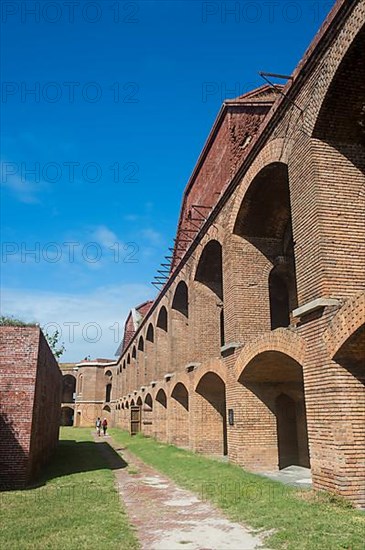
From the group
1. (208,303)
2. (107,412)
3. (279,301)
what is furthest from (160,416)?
(107,412)

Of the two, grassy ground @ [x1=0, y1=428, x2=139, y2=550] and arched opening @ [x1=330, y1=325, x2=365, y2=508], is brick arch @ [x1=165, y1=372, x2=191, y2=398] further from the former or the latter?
arched opening @ [x1=330, y1=325, x2=365, y2=508]

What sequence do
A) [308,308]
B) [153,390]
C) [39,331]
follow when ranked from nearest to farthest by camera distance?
[308,308], [39,331], [153,390]

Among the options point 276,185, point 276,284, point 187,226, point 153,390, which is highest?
point 187,226

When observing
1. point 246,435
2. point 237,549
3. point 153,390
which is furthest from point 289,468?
point 153,390

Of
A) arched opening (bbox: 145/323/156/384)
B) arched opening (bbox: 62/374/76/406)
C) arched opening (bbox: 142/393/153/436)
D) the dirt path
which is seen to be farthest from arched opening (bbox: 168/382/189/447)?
arched opening (bbox: 62/374/76/406)

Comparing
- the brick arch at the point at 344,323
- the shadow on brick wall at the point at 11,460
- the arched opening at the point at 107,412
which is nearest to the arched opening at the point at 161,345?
the shadow on brick wall at the point at 11,460

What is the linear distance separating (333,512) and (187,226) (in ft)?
55.2

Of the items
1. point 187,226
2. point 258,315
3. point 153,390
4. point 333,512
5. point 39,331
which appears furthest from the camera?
point 153,390

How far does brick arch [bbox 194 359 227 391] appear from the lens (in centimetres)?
1238

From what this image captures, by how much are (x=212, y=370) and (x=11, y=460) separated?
5.78m

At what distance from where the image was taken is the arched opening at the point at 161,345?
75.4 feet

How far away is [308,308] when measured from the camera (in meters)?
7.64

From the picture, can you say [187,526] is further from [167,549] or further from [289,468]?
[289,468]

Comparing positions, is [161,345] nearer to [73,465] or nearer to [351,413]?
[73,465]
